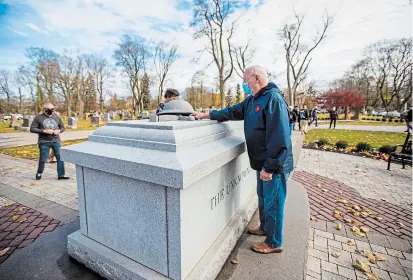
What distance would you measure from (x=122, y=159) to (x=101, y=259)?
1.04 m

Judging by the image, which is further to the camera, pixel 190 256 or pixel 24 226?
pixel 24 226

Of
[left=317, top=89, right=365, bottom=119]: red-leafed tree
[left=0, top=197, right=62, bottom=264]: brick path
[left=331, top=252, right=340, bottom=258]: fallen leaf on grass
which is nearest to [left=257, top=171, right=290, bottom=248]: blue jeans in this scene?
[left=331, top=252, right=340, bottom=258]: fallen leaf on grass

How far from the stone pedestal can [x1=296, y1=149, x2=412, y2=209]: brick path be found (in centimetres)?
426

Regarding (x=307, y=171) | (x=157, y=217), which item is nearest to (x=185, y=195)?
(x=157, y=217)

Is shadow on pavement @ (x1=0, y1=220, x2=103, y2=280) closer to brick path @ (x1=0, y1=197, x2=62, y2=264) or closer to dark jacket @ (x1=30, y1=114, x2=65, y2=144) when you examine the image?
brick path @ (x1=0, y1=197, x2=62, y2=264)

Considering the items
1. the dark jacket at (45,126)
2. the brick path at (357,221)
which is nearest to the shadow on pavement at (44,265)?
the brick path at (357,221)

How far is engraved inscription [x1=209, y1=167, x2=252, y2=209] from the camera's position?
2123mm

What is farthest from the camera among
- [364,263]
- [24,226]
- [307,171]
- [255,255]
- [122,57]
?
[122,57]

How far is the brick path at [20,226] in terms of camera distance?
2779mm

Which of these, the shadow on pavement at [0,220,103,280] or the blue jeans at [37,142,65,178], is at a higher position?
the blue jeans at [37,142,65,178]

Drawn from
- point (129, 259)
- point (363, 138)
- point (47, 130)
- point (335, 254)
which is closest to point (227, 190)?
point (129, 259)

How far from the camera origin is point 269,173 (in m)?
2.04

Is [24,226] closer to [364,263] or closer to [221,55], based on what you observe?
[364,263]

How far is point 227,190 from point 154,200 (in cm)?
97
